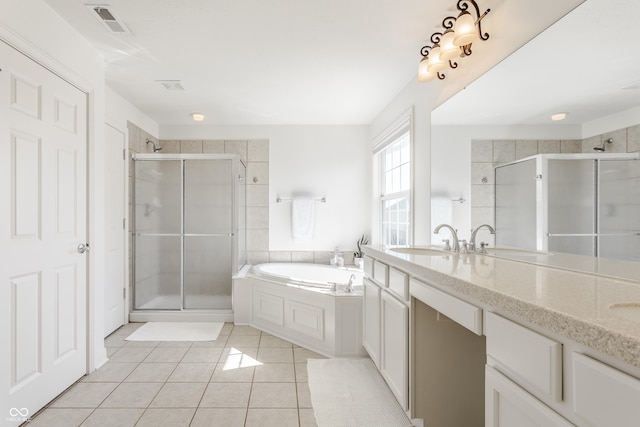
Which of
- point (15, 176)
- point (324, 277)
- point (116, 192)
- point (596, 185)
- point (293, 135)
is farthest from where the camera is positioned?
point (293, 135)

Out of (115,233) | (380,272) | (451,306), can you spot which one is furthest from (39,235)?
(451,306)

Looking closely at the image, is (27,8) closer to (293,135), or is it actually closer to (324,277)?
(293,135)

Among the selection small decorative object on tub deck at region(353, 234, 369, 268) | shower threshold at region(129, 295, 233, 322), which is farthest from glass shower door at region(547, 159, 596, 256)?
shower threshold at region(129, 295, 233, 322)

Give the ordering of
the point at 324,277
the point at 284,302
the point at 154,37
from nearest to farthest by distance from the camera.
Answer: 1. the point at 154,37
2. the point at 284,302
3. the point at 324,277

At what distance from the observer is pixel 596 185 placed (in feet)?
3.48

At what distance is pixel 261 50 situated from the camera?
86.9 inches

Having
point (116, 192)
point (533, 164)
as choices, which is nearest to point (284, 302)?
point (116, 192)

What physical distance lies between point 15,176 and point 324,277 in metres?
2.83

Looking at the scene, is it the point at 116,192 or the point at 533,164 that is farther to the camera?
the point at 116,192

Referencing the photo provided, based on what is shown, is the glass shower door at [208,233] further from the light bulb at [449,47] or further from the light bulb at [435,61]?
the light bulb at [449,47]

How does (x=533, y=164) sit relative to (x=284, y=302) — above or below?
above

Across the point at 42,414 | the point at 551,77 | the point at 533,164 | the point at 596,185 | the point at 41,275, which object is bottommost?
the point at 42,414

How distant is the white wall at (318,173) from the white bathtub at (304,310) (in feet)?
1.97

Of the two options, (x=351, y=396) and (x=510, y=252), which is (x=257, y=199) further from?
(x=510, y=252)
